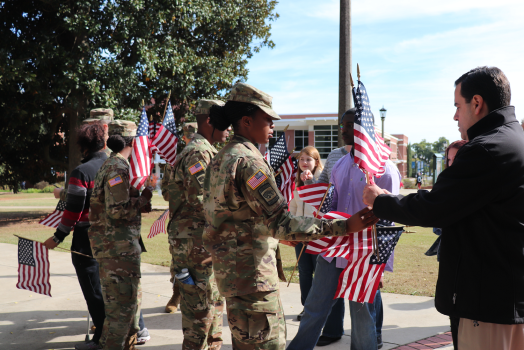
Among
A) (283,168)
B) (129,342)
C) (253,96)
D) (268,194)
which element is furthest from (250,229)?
(283,168)

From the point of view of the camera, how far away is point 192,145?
4.21 m

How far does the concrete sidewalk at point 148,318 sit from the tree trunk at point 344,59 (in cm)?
333

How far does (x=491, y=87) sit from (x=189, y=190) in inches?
105

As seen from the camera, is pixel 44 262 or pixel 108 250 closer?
pixel 108 250

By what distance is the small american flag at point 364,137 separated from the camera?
319 cm

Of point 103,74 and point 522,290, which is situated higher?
point 103,74

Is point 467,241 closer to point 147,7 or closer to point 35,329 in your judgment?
point 35,329

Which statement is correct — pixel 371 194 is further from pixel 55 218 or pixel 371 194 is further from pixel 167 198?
pixel 55 218

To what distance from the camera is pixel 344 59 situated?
8242 millimetres

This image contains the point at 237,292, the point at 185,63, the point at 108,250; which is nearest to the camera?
the point at 237,292

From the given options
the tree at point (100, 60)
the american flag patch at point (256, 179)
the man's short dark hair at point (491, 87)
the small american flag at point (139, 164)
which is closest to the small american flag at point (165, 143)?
the small american flag at point (139, 164)

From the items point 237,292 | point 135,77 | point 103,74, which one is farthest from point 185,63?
point 237,292

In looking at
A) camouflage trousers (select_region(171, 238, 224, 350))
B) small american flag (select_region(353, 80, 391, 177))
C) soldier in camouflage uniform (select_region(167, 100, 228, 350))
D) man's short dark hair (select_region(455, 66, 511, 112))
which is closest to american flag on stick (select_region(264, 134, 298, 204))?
soldier in camouflage uniform (select_region(167, 100, 228, 350))

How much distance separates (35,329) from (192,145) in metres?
3.05
